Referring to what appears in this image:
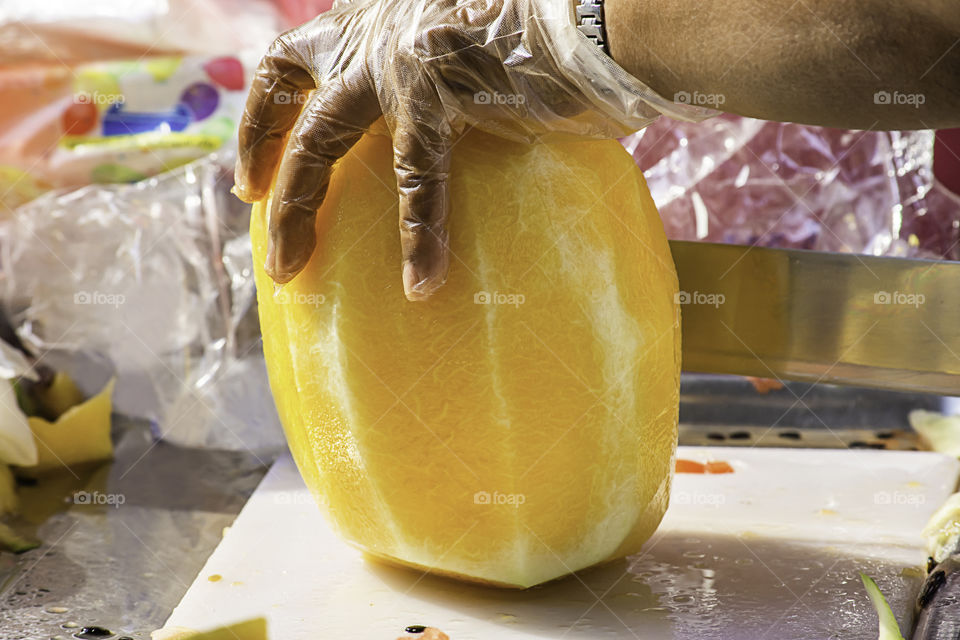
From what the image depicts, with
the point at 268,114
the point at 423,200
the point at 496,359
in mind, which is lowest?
the point at 496,359

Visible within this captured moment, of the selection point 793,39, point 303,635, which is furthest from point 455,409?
point 793,39

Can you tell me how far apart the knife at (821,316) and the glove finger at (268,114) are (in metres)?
0.47

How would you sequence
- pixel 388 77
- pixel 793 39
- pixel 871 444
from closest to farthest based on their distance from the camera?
1. pixel 793 39
2. pixel 388 77
3. pixel 871 444

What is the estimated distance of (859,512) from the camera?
1300mm

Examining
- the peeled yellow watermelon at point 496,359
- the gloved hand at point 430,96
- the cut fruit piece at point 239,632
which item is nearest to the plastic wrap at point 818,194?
the peeled yellow watermelon at point 496,359

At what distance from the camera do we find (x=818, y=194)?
5.81 feet

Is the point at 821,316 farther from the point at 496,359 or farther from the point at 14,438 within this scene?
the point at 14,438

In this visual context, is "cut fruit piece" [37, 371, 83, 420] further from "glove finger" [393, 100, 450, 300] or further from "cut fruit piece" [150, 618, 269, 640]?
"glove finger" [393, 100, 450, 300]

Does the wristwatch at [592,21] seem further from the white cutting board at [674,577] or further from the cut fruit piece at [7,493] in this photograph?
the cut fruit piece at [7,493]

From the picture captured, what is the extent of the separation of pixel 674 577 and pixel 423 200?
0.52 m

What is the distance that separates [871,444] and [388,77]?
1006 mm

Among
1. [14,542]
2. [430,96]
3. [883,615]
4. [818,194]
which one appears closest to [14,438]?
[14,542]

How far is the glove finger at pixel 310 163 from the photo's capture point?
3.21ft

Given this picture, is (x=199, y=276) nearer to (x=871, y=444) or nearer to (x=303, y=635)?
(x=303, y=635)
